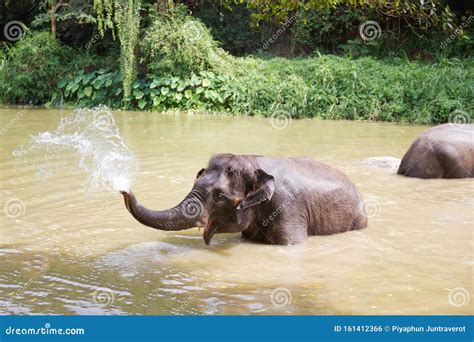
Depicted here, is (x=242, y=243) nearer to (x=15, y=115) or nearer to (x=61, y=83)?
(x=15, y=115)

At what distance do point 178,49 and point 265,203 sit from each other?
53.7 feet

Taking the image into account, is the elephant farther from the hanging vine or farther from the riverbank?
the hanging vine

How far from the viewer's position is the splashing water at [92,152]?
36.2 ft

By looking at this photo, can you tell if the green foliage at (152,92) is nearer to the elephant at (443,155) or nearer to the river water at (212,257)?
the river water at (212,257)

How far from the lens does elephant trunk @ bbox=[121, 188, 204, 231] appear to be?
6359 mm

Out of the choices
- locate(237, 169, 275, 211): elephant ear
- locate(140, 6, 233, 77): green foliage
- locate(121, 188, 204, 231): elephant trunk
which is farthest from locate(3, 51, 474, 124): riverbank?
locate(121, 188, 204, 231): elephant trunk

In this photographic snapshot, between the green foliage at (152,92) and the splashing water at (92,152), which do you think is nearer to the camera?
the splashing water at (92,152)

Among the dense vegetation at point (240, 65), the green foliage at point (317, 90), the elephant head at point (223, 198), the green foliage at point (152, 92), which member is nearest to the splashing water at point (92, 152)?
the elephant head at point (223, 198)

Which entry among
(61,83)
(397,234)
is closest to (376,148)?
(397,234)

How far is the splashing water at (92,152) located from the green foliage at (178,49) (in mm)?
4694

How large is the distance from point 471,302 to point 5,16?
28.9 meters

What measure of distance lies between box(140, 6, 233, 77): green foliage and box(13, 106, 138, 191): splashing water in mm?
4694

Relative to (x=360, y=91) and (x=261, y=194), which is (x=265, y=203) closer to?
(x=261, y=194)

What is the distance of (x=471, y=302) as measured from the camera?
5621mm
